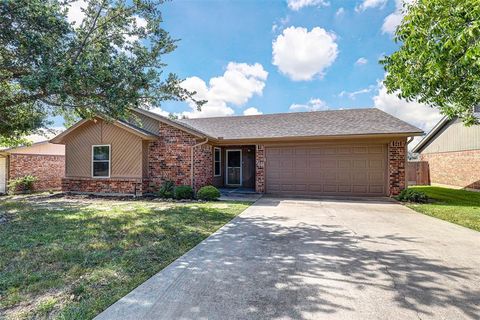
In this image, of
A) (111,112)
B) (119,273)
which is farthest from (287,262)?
(111,112)

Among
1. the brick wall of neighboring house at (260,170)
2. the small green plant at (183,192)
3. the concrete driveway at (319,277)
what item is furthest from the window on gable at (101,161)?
the concrete driveway at (319,277)

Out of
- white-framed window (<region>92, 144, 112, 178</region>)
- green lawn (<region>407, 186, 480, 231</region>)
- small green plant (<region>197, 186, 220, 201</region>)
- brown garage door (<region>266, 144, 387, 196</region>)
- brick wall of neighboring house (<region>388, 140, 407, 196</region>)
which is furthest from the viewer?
white-framed window (<region>92, 144, 112, 178</region>)

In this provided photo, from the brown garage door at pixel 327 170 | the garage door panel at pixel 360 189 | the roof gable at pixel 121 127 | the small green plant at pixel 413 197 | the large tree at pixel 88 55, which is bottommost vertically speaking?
the small green plant at pixel 413 197

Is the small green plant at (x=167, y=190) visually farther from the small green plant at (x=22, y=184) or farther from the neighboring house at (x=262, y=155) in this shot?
the small green plant at (x=22, y=184)

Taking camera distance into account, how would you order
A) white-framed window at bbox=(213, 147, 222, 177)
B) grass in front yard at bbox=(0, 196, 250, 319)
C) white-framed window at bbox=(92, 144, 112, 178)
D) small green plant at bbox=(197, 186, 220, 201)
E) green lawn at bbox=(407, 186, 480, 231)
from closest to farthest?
grass in front yard at bbox=(0, 196, 250, 319) → green lawn at bbox=(407, 186, 480, 231) → small green plant at bbox=(197, 186, 220, 201) → white-framed window at bbox=(92, 144, 112, 178) → white-framed window at bbox=(213, 147, 222, 177)

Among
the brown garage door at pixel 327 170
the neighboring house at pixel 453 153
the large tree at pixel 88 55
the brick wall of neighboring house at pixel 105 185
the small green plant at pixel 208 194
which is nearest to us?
the large tree at pixel 88 55

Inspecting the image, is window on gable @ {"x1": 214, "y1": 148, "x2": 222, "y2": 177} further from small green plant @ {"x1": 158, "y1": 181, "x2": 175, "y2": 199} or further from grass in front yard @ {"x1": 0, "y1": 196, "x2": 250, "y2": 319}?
grass in front yard @ {"x1": 0, "y1": 196, "x2": 250, "y2": 319}

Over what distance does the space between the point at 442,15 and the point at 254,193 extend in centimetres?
939

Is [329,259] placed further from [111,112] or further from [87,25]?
[87,25]

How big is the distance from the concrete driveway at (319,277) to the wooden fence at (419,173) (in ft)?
51.0

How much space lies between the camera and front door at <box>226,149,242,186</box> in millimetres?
14883

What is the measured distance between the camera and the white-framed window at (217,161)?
46.6 feet

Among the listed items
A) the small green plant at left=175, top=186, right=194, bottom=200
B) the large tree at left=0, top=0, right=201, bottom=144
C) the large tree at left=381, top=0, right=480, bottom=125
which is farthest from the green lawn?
the large tree at left=0, top=0, right=201, bottom=144

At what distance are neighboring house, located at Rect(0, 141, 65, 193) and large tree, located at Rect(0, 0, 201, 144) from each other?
26.6 feet
